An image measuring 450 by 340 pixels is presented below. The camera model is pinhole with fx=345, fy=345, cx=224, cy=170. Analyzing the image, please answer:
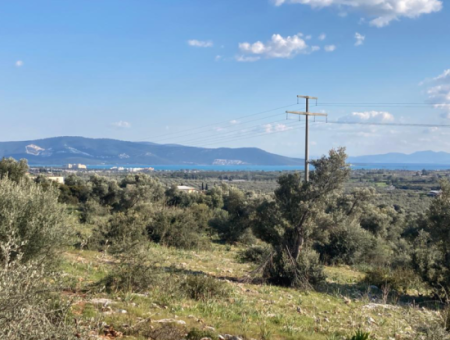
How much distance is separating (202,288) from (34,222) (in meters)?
5.33

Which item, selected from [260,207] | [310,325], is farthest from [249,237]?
[310,325]

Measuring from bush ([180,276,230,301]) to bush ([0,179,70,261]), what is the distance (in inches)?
157

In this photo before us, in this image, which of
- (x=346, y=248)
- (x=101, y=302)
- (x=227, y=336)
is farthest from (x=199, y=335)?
(x=346, y=248)

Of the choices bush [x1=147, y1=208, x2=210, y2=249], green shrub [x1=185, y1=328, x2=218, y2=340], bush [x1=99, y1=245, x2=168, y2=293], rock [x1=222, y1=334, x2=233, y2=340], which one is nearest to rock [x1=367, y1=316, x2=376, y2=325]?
rock [x1=222, y1=334, x2=233, y2=340]

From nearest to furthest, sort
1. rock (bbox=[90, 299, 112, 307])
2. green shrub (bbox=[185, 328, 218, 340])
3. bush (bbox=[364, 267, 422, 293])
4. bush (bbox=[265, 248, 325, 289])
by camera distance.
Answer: green shrub (bbox=[185, 328, 218, 340]), rock (bbox=[90, 299, 112, 307]), bush (bbox=[265, 248, 325, 289]), bush (bbox=[364, 267, 422, 293])

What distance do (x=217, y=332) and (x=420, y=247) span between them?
50.6 feet

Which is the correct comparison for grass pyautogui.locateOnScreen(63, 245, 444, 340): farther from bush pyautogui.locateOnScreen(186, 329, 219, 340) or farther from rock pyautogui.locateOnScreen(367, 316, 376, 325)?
bush pyautogui.locateOnScreen(186, 329, 219, 340)

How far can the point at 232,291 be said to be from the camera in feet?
40.7

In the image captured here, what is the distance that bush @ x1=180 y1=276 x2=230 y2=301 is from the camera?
10.8 m

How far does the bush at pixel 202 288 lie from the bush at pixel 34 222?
400 centimetres

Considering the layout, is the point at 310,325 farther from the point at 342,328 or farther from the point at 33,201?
the point at 33,201

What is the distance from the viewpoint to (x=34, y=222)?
919 centimetres

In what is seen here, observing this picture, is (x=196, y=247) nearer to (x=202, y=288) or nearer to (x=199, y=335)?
(x=202, y=288)

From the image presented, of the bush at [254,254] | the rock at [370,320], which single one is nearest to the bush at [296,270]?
the bush at [254,254]
